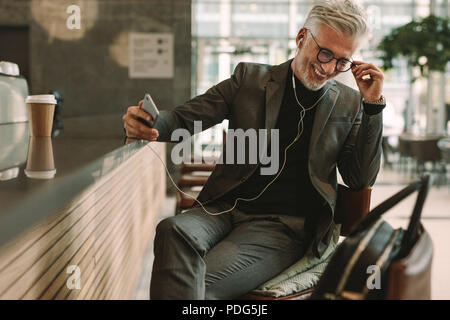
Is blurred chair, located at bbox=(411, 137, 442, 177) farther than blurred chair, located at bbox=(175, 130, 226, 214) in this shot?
Yes

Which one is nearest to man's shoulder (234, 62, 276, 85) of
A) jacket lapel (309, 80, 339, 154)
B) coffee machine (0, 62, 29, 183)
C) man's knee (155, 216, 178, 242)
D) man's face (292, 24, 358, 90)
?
man's face (292, 24, 358, 90)

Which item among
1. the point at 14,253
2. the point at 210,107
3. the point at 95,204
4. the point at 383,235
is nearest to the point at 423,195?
the point at 383,235

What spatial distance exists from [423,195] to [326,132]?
2.51ft

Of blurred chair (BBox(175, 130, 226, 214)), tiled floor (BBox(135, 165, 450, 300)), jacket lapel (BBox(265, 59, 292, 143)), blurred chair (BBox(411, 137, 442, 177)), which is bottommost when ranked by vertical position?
tiled floor (BBox(135, 165, 450, 300))

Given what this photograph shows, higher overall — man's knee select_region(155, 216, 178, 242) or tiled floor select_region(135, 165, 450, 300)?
man's knee select_region(155, 216, 178, 242)

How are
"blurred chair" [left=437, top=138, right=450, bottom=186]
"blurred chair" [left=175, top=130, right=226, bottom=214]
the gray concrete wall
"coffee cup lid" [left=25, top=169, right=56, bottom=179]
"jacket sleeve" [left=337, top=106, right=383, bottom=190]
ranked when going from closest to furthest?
"coffee cup lid" [left=25, top=169, right=56, bottom=179], "jacket sleeve" [left=337, top=106, right=383, bottom=190], "blurred chair" [left=175, top=130, right=226, bottom=214], the gray concrete wall, "blurred chair" [left=437, top=138, right=450, bottom=186]

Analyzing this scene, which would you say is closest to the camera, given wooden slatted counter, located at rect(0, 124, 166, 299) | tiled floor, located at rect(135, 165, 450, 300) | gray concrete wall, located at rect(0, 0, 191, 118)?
wooden slatted counter, located at rect(0, 124, 166, 299)

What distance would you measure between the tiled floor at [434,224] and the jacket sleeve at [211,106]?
0.60 metres

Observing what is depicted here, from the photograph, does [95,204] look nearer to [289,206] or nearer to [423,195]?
[289,206]

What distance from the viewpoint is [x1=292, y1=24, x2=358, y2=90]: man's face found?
1561 millimetres

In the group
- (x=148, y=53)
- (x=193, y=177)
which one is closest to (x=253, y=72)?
(x=193, y=177)

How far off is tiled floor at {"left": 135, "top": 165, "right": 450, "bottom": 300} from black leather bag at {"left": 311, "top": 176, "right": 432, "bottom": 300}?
1.27 ft

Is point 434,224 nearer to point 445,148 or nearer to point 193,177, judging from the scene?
point 445,148

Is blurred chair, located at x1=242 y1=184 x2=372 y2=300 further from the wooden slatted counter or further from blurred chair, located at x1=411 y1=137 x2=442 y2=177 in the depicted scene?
blurred chair, located at x1=411 y1=137 x2=442 y2=177
